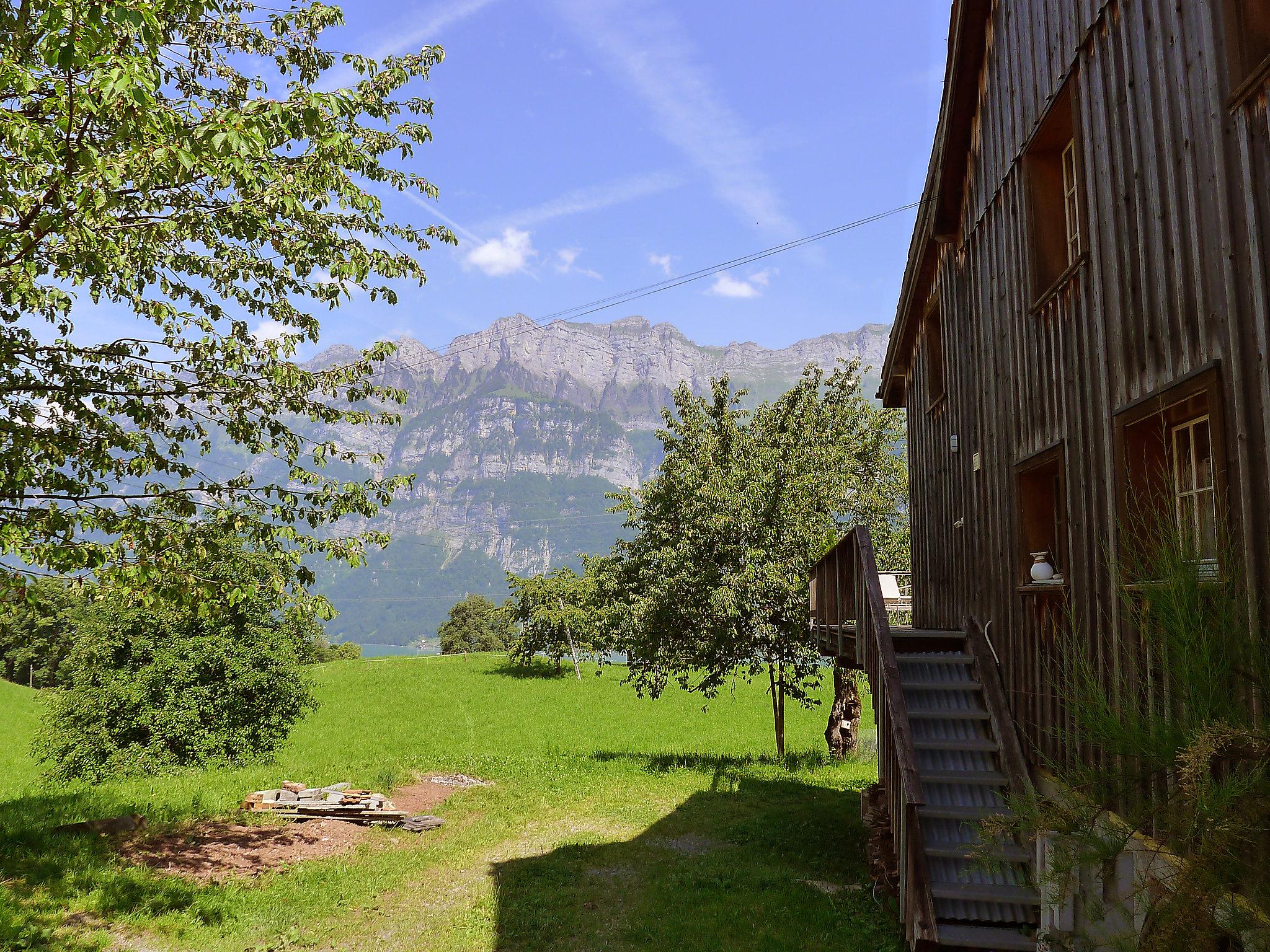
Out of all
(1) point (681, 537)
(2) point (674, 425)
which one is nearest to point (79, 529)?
(1) point (681, 537)

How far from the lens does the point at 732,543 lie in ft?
55.8

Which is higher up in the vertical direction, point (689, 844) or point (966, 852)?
point (966, 852)

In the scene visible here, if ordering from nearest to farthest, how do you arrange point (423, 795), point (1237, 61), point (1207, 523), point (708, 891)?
point (1237, 61), point (1207, 523), point (708, 891), point (423, 795)

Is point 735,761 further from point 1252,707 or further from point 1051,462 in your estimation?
point 1252,707

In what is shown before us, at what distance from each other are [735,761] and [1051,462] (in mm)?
14591

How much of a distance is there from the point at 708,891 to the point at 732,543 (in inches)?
343

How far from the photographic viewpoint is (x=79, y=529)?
7.24m

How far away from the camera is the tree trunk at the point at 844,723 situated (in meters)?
18.9

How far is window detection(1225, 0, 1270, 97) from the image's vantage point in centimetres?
375

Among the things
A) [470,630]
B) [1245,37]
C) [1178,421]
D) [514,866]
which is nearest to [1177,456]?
[1178,421]

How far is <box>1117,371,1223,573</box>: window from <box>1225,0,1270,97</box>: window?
4.38ft

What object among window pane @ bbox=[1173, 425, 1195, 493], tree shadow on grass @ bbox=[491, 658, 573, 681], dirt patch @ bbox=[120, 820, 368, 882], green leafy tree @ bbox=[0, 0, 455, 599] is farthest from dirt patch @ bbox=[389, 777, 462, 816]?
tree shadow on grass @ bbox=[491, 658, 573, 681]

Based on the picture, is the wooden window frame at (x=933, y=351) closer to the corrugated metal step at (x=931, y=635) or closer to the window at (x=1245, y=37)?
the corrugated metal step at (x=931, y=635)

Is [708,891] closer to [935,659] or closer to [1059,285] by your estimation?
[935,659]
